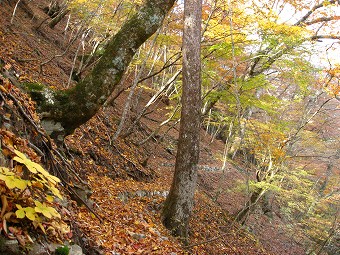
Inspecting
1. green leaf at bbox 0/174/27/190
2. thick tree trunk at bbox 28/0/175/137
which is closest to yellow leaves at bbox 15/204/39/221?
green leaf at bbox 0/174/27/190

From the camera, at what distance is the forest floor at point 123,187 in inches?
180

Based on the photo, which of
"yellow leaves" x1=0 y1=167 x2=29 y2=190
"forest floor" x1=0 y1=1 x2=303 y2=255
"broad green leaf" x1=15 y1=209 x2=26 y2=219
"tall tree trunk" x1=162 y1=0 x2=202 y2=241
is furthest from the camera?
"tall tree trunk" x1=162 y1=0 x2=202 y2=241

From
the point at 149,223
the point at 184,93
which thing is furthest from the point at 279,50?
the point at 149,223

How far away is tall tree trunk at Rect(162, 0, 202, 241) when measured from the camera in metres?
5.68

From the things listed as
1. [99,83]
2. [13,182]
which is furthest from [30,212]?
[99,83]

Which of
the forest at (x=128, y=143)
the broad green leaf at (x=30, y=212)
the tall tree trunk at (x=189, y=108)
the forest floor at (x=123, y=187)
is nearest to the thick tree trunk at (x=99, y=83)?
the forest at (x=128, y=143)

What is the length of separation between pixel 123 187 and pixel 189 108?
2863 mm

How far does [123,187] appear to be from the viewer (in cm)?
722

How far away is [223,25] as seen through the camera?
947 cm

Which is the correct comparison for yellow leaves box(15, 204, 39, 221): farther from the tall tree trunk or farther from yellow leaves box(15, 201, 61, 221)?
the tall tree trunk

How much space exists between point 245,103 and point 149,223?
6385 mm

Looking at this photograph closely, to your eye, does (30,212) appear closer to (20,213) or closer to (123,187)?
(20,213)

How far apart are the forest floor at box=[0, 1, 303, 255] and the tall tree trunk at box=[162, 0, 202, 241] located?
1.07 metres

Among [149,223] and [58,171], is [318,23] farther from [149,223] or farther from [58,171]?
[58,171]
